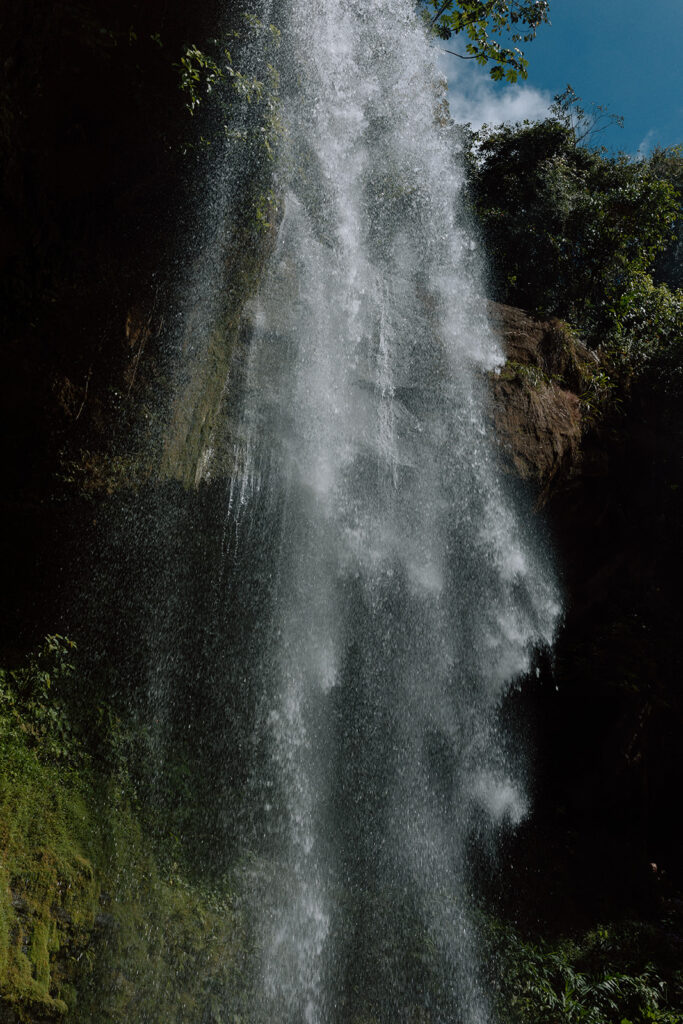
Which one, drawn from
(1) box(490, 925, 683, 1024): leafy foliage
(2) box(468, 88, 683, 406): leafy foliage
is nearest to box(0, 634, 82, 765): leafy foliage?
(1) box(490, 925, 683, 1024): leafy foliage

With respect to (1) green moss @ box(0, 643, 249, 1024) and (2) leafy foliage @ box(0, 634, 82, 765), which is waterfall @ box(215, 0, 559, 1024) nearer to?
(1) green moss @ box(0, 643, 249, 1024)

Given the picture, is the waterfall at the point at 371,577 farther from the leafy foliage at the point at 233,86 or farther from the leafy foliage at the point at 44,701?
the leafy foliage at the point at 44,701

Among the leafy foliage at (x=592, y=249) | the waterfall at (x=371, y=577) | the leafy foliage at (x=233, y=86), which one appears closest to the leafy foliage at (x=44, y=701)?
the waterfall at (x=371, y=577)

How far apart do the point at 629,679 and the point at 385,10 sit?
11718 mm

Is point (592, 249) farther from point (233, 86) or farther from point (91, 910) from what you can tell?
point (91, 910)

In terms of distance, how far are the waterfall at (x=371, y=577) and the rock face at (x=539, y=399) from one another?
0.26m

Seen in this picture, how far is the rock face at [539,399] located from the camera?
767 cm

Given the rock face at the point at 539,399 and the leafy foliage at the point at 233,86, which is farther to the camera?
the rock face at the point at 539,399

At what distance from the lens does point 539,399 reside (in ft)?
26.3

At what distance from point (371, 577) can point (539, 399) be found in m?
3.16

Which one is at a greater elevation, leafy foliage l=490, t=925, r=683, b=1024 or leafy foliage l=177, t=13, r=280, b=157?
leafy foliage l=177, t=13, r=280, b=157

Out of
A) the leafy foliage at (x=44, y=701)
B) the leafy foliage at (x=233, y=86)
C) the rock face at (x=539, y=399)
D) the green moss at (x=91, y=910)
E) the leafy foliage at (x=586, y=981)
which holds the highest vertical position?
the leafy foliage at (x=233, y=86)

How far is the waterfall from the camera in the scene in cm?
615

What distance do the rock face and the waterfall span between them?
26 centimetres
